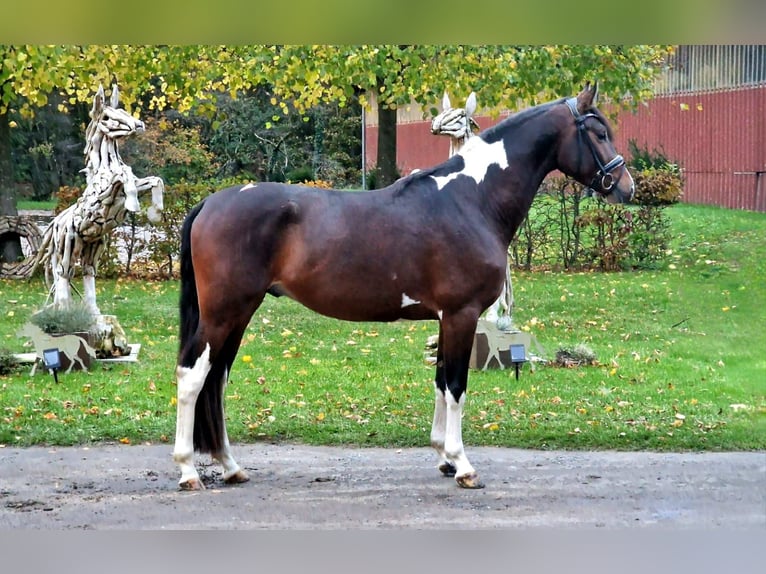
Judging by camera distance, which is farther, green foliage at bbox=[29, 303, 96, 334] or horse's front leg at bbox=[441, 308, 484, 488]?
green foliage at bbox=[29, 303, 96, 334]

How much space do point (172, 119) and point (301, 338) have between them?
17.1ft

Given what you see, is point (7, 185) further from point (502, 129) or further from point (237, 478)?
point (502, 129)

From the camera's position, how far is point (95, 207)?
7703 millimetres

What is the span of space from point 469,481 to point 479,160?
5.59 feet

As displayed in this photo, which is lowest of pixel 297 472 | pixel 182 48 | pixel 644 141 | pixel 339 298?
pixel 297 472

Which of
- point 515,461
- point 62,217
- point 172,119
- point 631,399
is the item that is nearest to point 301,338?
point 62,217

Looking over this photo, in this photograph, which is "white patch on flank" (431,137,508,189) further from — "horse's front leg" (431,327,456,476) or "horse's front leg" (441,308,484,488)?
"horse's front leg" (431,327,456,476)

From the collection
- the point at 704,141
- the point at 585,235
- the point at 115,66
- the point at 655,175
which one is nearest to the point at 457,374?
the point at 115,66

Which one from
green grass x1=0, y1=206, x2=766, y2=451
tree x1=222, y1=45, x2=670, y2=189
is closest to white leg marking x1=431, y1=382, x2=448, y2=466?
green grass x1=0, y1=206, x2=766, y2=451

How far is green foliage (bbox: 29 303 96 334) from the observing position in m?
7.68

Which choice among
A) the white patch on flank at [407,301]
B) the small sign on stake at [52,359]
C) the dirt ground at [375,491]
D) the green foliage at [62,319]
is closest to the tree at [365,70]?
the green foliage at [62,319]

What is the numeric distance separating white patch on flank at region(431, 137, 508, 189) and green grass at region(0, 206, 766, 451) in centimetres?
186

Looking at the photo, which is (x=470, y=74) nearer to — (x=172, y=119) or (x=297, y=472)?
(x=297, y=472)

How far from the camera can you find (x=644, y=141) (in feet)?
33.4
